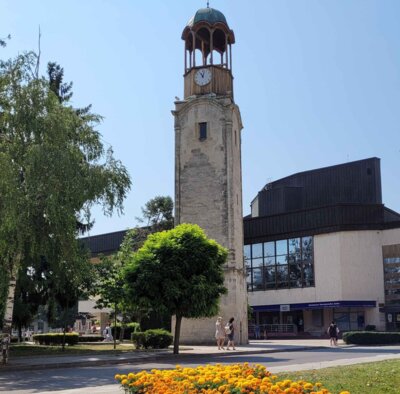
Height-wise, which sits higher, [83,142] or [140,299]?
[83,142]

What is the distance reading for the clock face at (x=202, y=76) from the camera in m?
46.7

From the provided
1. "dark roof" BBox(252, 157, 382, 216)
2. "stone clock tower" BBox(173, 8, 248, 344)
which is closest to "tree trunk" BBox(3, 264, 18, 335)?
"stone clock tower" BBox(173, 8, 248, 344)

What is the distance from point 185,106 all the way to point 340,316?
76.7ft

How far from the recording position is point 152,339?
31.3 m

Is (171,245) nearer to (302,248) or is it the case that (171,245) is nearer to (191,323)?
(191,323)

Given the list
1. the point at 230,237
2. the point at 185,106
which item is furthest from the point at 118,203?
the point at 185,106

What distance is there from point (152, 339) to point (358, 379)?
19.9 meters

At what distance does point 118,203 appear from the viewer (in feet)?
80.2

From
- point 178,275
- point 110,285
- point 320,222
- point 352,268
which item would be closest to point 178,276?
point 178,275

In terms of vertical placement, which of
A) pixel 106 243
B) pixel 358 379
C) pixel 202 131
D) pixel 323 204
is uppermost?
pixel 202 131

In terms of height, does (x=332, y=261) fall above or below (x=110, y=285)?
above

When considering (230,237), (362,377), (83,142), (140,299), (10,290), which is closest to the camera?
(362,377)

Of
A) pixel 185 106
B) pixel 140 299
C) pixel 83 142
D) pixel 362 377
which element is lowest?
pixel 362 377

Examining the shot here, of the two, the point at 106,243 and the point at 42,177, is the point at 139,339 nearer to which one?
the point at 42,177
